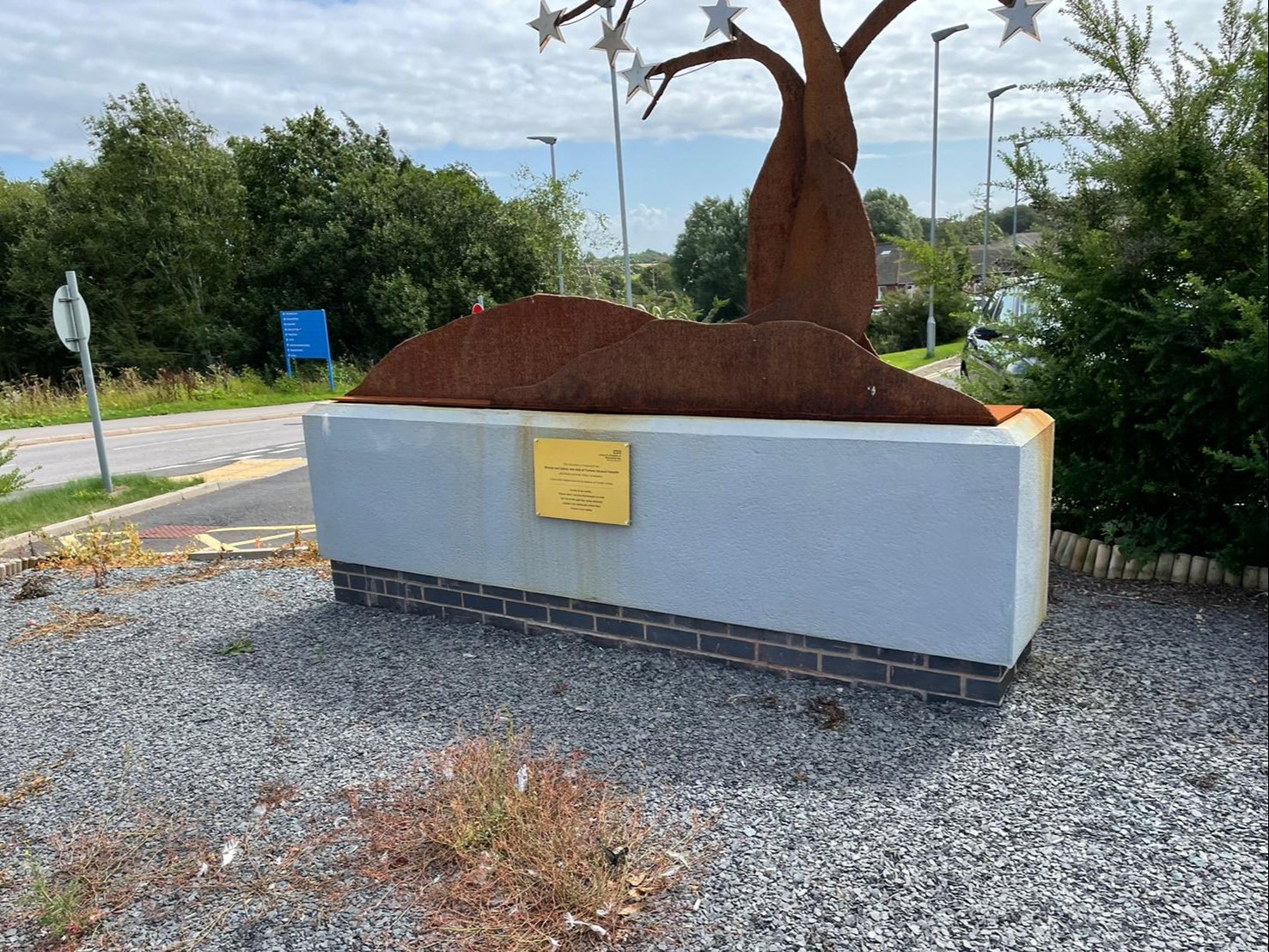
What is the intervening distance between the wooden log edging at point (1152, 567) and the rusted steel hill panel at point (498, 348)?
2859 millimetres

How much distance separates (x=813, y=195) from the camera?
14.6ft

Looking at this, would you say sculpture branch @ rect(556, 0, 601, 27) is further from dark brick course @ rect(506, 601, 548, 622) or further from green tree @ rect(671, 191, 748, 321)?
green tree @ rect(671, 191, 748, 321)

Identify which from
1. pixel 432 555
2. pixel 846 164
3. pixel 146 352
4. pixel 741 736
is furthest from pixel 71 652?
pixel 146 352

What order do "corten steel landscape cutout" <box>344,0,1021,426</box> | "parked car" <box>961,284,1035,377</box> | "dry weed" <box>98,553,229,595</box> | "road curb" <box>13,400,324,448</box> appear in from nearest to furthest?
1. "corten steel landscape cutout" <box>344,0,1021,426</box>
2. "dry weed" <box>98,553,229,595</box>
3. "parked car" <box>961,284,1035,377</box>
4. "road curb" <box>13,400,324,448</box>

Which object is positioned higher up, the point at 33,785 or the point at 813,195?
the point at 813,195

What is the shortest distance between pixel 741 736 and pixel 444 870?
1300 millimetres

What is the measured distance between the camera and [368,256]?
25.6m

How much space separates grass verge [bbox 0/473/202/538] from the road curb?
4.79m

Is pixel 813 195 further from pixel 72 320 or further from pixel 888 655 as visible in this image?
pixel 72 320

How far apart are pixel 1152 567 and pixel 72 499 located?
9348mm

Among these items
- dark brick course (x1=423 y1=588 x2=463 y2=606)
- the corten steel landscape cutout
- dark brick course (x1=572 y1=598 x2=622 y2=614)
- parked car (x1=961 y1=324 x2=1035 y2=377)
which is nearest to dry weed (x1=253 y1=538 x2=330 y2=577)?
dark brick course (x1=423 y1=588 x2=463 y2=606)

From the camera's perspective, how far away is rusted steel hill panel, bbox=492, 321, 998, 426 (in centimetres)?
363

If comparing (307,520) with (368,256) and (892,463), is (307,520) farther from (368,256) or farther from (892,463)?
(368,256)

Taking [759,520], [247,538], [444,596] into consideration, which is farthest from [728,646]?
[247,538]
